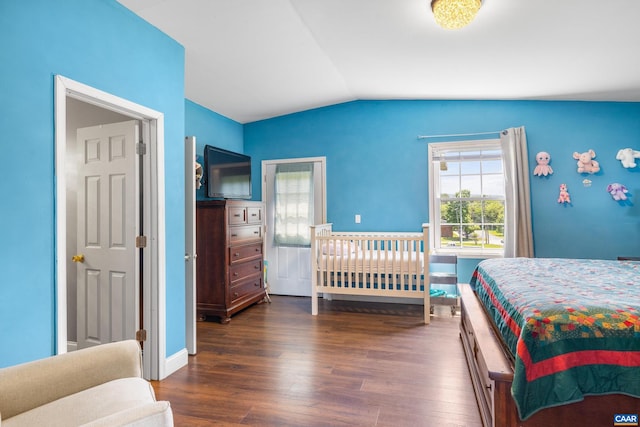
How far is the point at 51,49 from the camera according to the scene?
1.62 meters

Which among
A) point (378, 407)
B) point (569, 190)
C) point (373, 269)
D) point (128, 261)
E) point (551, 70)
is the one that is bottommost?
point (378, 407)

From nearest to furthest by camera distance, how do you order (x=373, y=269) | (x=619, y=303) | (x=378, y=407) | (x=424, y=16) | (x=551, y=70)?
(x=619, y=303), (x=378, y=407), (x=424, y=16), (x=551, y=70), (x=373, y=269)

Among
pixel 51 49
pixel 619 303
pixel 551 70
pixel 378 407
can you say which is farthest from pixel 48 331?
pixel 551 70

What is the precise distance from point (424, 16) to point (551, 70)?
1538 millimetres

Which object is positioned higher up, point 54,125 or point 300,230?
point 54,125

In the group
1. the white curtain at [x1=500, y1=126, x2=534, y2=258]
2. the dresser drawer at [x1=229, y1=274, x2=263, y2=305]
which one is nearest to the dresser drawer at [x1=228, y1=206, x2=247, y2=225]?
the dresser drawer at [x1=229, y1=274, x2=263, y2=305]

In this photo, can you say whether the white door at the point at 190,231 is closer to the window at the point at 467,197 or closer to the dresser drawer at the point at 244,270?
the dresser drawer at the point at 244,270

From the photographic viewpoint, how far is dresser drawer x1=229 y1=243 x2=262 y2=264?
3.60 m

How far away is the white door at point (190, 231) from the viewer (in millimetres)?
2689

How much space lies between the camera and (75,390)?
1299 mm

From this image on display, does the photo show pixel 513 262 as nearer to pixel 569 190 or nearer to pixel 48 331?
pixel 569 190

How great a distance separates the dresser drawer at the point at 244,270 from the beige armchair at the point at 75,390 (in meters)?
2.13

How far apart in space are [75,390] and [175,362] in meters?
1.21

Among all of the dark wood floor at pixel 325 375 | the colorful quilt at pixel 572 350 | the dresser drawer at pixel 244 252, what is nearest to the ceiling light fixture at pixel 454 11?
the colorful quilt at pixel 572 350
